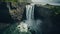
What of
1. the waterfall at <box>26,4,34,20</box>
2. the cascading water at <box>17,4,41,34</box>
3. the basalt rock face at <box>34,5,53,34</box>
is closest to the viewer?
the basalt rock face at <box>34,5,53,34</box>

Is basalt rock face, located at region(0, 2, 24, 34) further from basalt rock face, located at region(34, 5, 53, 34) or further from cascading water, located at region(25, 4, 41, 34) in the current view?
basalt rock face, located at region(34, 5, 53, 34)

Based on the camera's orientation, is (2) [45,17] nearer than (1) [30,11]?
Yes

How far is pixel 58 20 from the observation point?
8.97 feet

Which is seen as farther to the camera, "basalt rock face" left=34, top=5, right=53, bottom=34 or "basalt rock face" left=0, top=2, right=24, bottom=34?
"basalt rock face" left=0, top=2, right=24, bottom=34

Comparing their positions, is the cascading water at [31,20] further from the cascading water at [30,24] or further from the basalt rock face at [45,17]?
the basalt rock face at [45,17]

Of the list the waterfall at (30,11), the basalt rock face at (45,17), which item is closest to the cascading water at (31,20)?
the waterfall at (30,11)

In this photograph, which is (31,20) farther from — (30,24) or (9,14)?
(9,14)

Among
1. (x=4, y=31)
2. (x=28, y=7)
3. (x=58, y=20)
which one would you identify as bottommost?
(x=4, y=31)

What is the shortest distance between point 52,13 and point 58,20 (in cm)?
18

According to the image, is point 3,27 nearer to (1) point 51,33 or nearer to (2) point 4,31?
(2) point 4,31

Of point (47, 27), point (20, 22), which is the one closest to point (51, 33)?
point (47, 27)

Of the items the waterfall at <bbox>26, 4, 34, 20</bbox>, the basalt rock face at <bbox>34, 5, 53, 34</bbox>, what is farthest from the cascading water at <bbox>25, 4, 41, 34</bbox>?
the basalt rock face at <bbox>34, 5, 53, 34</bbox>

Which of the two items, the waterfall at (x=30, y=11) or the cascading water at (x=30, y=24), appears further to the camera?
the waterfall at (x=30, y=11)

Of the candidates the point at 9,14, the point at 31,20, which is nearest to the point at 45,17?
the point at 31,20
